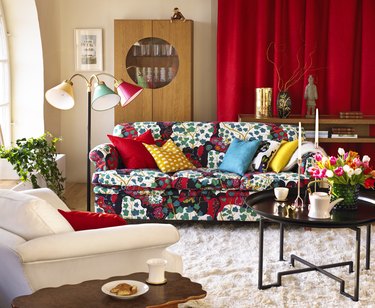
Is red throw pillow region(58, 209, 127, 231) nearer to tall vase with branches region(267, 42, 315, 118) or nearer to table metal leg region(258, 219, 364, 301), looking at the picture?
table metal leg region(258, 219, 364, 301)

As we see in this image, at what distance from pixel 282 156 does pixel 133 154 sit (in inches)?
46.8

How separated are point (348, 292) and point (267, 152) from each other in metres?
1.82

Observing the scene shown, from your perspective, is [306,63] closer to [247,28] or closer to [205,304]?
[247,28]

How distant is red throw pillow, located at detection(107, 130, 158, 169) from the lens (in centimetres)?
572

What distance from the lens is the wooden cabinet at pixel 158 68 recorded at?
23.3 ft

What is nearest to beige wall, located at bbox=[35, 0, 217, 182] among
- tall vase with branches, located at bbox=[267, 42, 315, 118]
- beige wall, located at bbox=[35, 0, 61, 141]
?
beige wall, located at bbox=[35, 0, 61, 141]

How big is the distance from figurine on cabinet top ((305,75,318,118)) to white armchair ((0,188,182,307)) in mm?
3966

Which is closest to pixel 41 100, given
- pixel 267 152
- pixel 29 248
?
pixel 267 152

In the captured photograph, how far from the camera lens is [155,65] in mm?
7184

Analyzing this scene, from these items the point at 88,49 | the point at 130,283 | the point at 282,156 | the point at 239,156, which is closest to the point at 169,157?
the point at 239,156

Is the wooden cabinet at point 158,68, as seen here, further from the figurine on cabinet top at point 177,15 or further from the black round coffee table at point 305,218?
the black round coffee table at point 305,218

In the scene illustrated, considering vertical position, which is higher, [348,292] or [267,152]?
[267,152]

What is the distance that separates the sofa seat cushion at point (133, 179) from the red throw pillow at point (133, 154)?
255 mm

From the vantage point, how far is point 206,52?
291 inches
